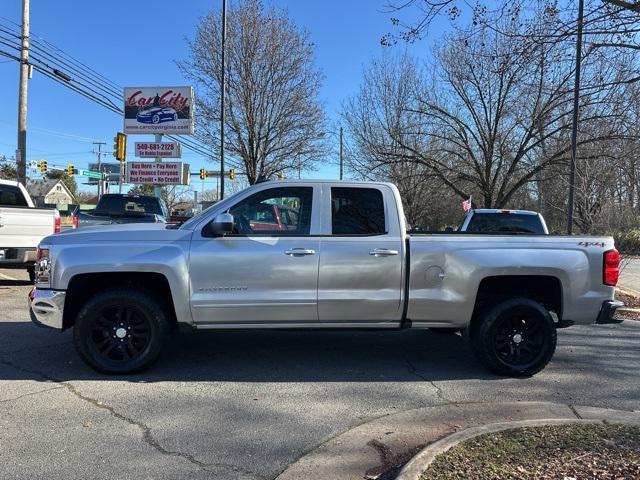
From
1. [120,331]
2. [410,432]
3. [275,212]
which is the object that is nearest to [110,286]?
[120,331]

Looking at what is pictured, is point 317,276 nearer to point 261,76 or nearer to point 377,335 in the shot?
point 377,335

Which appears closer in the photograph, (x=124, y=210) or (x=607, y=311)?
(x=607, y=311)

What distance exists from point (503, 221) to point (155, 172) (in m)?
18.4

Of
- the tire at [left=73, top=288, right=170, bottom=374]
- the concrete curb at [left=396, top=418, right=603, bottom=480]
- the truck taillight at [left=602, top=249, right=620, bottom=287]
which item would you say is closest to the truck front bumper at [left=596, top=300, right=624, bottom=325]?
the truck taillight at [left=602, top=249, right=620, bottom=287]

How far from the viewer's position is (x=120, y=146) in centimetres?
2139

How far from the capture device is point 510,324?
5742 millimetres

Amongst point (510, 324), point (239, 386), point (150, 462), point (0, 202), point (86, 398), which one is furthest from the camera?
point (0, 202)

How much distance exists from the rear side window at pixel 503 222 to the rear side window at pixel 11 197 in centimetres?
878

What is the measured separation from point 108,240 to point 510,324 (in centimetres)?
415

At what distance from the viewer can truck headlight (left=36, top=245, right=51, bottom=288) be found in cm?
529

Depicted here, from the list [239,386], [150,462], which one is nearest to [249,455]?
[150,462]

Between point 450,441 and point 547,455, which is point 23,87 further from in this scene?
point 547,455

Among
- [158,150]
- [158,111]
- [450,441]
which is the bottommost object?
[450,441]

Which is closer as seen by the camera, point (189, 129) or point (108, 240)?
point (108, 240)
